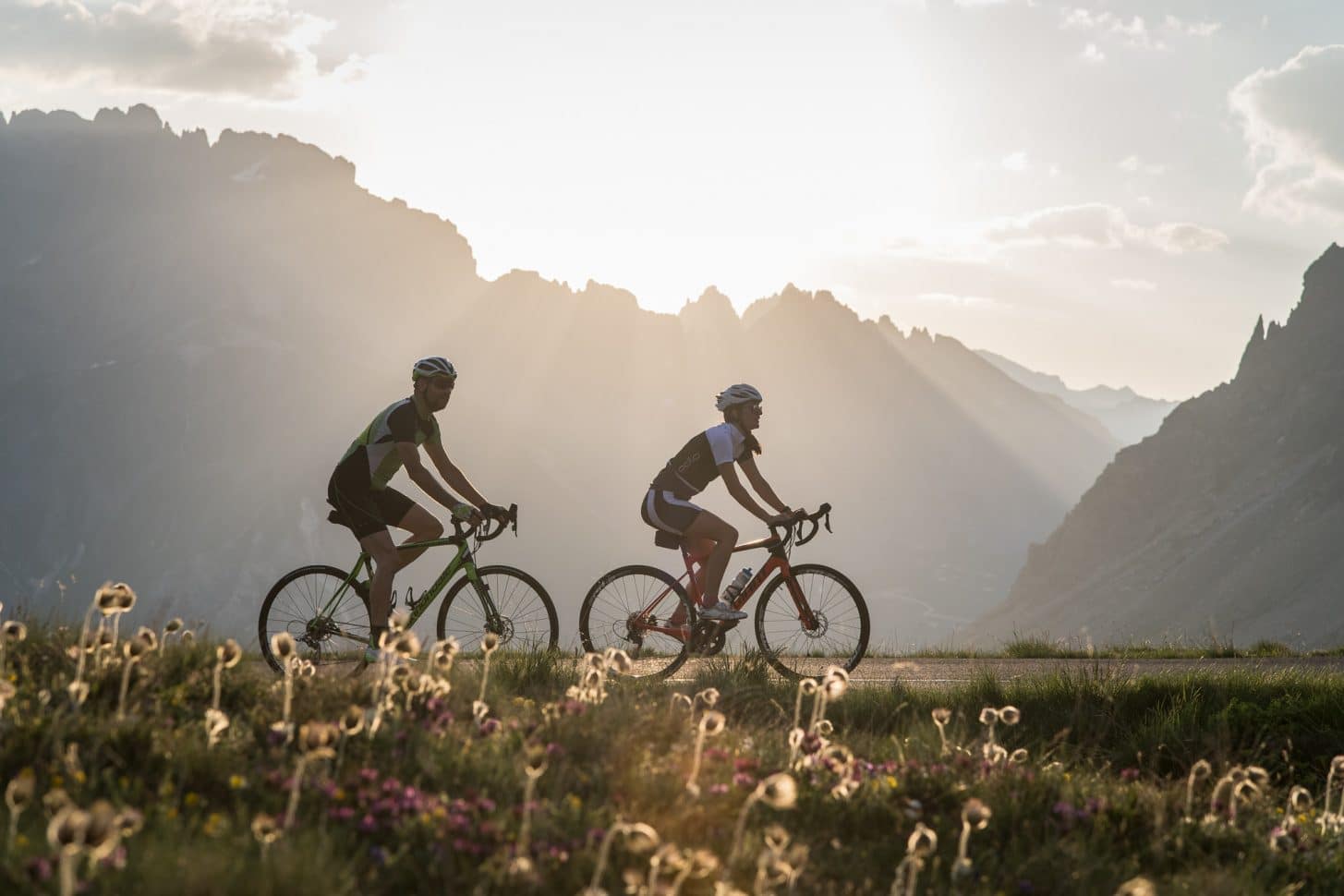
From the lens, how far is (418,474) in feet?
31.7

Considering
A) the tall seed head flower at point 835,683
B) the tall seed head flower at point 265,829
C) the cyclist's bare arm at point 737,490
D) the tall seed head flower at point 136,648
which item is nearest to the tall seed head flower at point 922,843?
the tall seed head flower at point 835,683

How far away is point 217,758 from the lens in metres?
4.74

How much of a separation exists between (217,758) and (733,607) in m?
6.60

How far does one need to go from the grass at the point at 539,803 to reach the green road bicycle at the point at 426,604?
9.75 feet

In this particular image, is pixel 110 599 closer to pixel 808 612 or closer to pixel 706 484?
pixel 706 484

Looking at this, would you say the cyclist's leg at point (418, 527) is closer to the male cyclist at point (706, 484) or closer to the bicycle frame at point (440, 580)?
Result: the bicycle frame at point (440, 580)

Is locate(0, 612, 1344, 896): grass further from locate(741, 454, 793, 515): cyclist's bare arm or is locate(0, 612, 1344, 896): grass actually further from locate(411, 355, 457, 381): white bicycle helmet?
locate(741, 454, 793, 515): cyclist's bare arm

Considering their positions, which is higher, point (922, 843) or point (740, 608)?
point (740, 608)

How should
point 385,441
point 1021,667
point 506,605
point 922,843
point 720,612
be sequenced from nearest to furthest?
1. point 922,843
2. point 385,441
3. point 506,605
4. point 720,612
5. point 1021,667

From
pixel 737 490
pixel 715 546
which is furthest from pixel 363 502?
pixel 737 490

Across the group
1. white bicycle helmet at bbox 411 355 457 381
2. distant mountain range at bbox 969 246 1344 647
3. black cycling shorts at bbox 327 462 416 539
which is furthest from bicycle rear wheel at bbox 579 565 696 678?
distant mountain range at bbox 969 246 1344 647

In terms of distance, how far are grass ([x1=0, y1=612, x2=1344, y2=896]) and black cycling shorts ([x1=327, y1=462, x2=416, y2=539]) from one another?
3003 mm

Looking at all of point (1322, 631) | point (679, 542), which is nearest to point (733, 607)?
point (679, 542)

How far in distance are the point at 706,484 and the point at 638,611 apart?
1.51 meters
